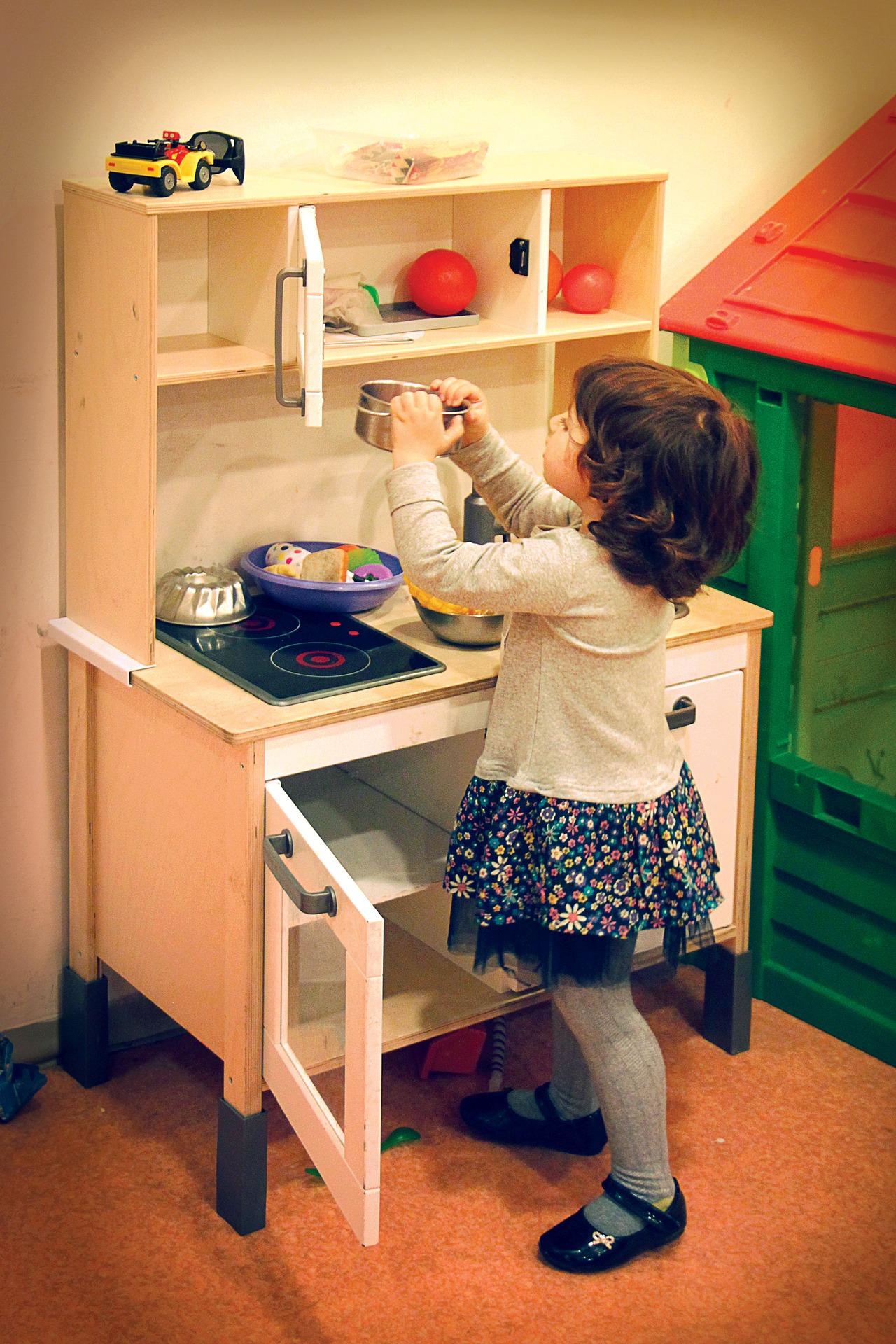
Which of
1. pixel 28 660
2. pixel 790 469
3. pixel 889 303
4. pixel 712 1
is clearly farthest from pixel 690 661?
pixel 712 1

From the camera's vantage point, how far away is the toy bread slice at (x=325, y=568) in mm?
2119

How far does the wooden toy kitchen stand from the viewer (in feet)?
5.97

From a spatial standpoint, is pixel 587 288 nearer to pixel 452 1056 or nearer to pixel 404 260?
pixel 404 260

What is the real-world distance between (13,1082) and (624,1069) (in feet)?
2.81

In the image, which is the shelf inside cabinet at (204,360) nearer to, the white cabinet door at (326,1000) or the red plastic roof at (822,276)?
the white cabinet door at (326,1000)

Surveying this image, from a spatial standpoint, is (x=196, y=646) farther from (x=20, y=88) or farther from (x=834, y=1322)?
(x=834, y=1322)

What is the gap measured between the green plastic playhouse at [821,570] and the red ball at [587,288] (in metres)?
0.16

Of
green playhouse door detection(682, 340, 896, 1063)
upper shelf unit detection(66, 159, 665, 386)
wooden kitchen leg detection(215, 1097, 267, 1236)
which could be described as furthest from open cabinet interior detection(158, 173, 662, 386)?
wooden kitchen leg detection(215, 1097, 267, 1236)

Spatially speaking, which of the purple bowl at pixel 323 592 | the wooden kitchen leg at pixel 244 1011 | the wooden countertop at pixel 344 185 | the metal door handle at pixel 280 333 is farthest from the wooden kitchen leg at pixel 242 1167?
the wooden countertop at pixel 344 185

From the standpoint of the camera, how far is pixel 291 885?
173 centimetres

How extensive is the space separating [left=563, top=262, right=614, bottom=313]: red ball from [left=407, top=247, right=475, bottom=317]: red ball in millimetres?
164

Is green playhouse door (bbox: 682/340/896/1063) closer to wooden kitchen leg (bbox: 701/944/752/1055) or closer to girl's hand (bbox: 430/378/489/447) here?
wooden kitchen leg (bbox: 701/944/752/1055)

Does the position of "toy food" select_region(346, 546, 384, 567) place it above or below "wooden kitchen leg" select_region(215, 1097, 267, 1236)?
above

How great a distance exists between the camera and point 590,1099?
84.7 inches
